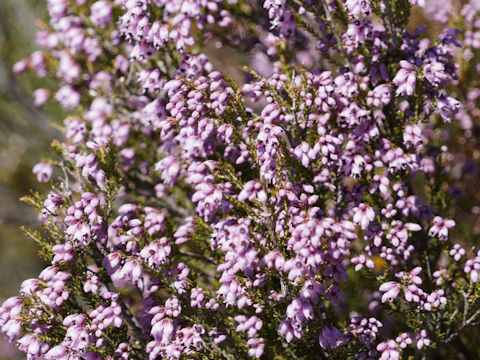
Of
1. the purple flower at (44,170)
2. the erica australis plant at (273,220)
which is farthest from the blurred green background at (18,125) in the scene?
the erica australis plant at (273,220)

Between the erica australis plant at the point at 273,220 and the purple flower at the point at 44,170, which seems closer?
the erica australis plant at the point at 273,220

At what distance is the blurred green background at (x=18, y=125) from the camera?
849 centimetres

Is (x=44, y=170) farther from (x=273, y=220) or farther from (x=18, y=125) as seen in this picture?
(x=18, y=125)

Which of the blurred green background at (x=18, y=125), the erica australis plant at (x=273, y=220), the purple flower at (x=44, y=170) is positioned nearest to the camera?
the erica australis plant at (x=273, y=220)

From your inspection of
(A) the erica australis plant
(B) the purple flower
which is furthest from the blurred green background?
(A) the erica australis plant

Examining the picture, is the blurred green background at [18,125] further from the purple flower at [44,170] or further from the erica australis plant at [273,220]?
the erica australis plant at [273,220]

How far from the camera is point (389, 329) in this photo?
15.7ft

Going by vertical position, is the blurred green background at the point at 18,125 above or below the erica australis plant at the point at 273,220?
above

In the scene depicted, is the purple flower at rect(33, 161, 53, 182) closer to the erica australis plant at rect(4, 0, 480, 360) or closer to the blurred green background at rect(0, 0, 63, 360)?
the erica australis plant at rect(4, 0, 480, 360)

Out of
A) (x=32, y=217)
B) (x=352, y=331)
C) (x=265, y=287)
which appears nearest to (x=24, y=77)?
(x=32, y=217)

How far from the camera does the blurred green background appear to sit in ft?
27.9

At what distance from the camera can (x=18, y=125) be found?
962 cm

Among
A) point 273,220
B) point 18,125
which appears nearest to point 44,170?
point 273,220

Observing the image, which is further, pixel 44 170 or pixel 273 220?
pixel 44 170
